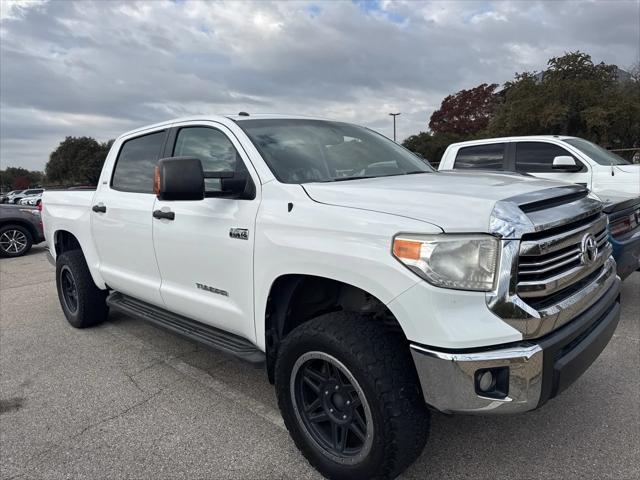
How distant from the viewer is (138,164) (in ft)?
13.3

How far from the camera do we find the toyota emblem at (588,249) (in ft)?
7.69

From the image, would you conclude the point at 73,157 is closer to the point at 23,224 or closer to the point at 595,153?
the point at 23,224

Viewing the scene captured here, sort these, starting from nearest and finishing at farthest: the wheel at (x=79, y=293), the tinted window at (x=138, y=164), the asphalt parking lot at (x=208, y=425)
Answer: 1. the asphalt parking lot at (x=208, y=425)
2. the tinted window at (x=138, y=164)
3. the wheel at (x=79, y=293)

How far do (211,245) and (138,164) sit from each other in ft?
5.06

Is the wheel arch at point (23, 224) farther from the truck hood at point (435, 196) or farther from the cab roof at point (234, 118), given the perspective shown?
the truck hood at point (435, 196)

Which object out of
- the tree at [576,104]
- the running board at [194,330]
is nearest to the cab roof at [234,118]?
the running board at [194,330]

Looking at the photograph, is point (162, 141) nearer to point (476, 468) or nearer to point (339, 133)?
point (339, 133)

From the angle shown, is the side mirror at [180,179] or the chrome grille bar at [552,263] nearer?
the chrome grille bar at [552,263]

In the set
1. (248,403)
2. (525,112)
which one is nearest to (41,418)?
(248,403)

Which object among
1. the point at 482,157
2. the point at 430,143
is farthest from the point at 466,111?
the point at 482,157

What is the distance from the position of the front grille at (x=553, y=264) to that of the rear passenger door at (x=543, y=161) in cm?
497

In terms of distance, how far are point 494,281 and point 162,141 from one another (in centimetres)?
282

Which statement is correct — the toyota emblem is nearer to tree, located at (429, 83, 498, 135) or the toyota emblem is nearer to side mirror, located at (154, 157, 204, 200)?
side mirror, located at (154, 157, 204, 200)

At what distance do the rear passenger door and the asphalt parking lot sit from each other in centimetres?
312
